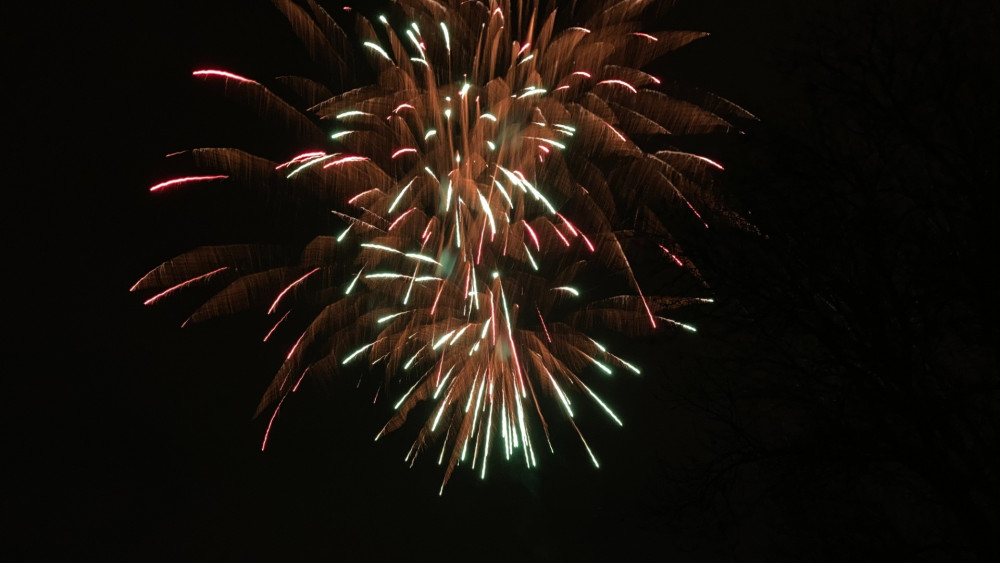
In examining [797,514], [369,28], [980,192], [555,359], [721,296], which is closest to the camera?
[980,192]

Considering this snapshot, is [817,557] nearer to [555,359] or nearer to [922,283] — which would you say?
[922,283]

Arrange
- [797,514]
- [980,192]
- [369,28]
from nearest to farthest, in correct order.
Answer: [980,192], [797,514], [369,28]

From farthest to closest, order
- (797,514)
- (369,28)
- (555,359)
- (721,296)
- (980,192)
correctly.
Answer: (555,359)
(369,28)
(797,514)
(721,296)
(980,192)

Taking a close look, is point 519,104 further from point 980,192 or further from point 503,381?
point 980,192

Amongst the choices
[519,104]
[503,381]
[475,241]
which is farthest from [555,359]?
[519,104]

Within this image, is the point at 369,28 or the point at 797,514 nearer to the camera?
the point at 797,514

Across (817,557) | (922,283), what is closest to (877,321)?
(922,283)

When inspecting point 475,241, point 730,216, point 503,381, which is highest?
point 475,241

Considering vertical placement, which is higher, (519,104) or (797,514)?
(519,104)

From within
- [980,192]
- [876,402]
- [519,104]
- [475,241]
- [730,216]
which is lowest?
[876,402]
